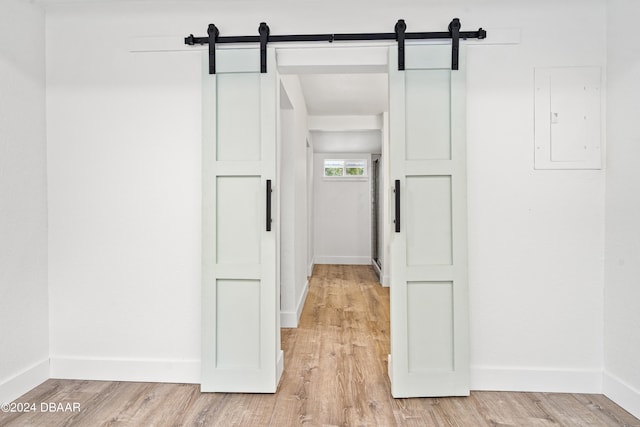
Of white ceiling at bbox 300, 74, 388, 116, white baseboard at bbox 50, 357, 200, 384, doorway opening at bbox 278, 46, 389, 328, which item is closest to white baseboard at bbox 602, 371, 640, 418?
doorway opening at bbox 278, 46, 389, 328

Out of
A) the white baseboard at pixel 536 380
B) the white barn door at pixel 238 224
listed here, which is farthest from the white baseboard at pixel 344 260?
the white barn door at pixel 238 224

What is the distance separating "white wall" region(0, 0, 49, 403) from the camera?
2.18 meters

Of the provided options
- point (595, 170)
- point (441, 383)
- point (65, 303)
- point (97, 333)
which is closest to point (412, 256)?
point (441, 383)

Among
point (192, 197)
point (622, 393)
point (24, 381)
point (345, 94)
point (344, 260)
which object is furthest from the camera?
point (344, 260)

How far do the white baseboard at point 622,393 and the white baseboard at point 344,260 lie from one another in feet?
16.8

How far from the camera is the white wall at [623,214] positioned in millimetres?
2096

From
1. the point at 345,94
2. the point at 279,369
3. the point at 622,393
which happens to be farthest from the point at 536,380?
the point at 345,94

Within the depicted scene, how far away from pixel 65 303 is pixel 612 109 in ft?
11.7

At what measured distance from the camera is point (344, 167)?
7.40 m

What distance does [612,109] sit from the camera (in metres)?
2.26

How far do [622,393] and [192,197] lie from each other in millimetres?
2745

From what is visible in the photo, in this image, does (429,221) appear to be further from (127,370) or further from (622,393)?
(127,370)

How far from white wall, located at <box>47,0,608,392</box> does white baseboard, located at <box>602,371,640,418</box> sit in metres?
0.07

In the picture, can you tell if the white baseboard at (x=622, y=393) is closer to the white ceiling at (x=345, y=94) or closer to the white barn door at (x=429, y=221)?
the white barn door at (x=429, y=221)
